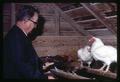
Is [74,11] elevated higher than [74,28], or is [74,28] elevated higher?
[74,11]

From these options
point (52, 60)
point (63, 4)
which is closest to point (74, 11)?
point (63, 4)

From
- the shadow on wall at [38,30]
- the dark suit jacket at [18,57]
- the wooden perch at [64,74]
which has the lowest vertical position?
the wooden perch at [64,74]

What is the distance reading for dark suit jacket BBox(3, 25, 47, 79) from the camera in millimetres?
2363

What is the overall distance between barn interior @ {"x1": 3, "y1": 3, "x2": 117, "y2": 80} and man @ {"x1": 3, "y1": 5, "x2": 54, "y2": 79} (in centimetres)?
6

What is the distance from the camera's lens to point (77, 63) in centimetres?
240

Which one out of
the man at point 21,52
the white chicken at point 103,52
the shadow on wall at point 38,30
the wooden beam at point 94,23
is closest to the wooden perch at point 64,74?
the man at point 21,52

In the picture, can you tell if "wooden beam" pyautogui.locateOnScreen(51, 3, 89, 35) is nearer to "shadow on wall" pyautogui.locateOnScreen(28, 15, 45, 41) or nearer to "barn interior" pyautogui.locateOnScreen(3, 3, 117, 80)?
"barn interior" pyautogui.locateOnScreen(3, 3, 117, 80)

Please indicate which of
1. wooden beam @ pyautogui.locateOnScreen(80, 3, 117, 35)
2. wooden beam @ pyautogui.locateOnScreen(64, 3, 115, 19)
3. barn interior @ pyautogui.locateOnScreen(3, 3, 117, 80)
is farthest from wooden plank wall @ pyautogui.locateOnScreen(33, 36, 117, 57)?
wooden beam @ pyautogui.locateOnScreen(64, 3, 115, 19)

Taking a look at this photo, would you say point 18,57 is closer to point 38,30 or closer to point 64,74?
point 38,30

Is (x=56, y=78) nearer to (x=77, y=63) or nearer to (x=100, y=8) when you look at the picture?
(x=77, y=63)

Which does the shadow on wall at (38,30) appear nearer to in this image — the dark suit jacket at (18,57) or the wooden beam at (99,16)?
the dark suit jacket at (18,57)

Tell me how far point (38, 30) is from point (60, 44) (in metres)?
0.24

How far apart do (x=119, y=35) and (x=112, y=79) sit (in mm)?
417

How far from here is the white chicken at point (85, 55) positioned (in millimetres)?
2391
